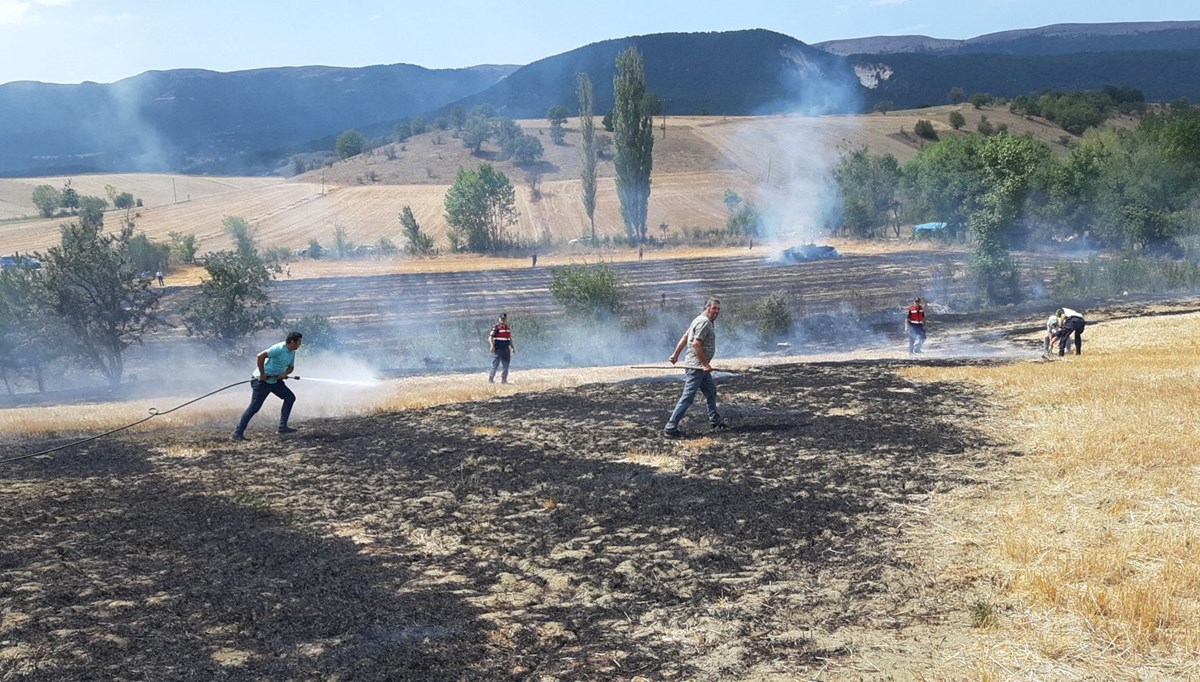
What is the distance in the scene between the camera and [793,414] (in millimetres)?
16422

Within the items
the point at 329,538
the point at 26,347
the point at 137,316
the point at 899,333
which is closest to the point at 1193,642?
the point at 329,538

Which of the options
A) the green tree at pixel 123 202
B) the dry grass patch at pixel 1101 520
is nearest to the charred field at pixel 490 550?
the dry grass patch at pixel 1101 520

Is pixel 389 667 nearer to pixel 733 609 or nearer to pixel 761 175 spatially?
pixel 733 609

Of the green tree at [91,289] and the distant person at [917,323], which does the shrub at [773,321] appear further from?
the green tree at [91,289]

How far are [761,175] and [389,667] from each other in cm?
10821

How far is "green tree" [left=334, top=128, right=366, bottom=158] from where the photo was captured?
142 meters

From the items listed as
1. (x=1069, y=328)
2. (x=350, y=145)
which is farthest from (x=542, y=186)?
(x=1069, y=328)

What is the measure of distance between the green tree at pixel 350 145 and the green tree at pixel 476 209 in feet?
211

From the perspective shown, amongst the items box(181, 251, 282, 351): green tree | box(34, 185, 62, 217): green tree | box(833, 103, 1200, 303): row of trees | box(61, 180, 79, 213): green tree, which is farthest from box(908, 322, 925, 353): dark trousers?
box(34, 185, 62, 217): green tree

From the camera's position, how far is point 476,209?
82.0 meters

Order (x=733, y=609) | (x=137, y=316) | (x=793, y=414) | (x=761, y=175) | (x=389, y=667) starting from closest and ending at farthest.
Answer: (x=389, y=667) < (x=733, y=609) < (x=793, y=414) < (x=137, y=316) < (x=761, y=175)

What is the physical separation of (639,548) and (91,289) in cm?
3126

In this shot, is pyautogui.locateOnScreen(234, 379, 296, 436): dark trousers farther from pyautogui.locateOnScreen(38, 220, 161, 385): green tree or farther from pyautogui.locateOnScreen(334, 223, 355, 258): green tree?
pyautogui.locateOnScreen(334, 223, 355, 258): green tree

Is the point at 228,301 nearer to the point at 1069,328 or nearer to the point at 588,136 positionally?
the point at 1069,328
